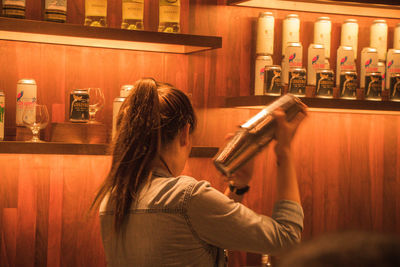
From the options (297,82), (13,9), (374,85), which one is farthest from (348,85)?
(13,9)

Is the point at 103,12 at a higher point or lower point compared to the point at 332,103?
higher

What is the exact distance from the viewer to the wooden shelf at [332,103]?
1.85 meters

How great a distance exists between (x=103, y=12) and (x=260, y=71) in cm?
61

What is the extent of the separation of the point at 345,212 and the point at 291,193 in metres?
1.20

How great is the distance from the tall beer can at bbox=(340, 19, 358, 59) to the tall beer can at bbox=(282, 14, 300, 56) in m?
0.19

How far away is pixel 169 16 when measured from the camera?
1.88 metres

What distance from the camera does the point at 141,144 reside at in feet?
3.75

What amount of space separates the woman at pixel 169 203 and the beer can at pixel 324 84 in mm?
771

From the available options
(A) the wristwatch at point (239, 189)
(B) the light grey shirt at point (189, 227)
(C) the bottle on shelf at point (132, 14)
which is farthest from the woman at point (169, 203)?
(C) the bottle on shelf at point (132, 14)

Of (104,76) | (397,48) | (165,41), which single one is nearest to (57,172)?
(104,76)

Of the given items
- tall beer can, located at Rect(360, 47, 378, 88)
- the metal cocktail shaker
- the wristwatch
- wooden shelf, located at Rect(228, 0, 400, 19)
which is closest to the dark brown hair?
the metal cocktail shaker

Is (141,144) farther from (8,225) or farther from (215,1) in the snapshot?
(215,1)

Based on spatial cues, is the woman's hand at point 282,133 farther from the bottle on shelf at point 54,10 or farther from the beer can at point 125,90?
the bottle on shelf at point 54,10

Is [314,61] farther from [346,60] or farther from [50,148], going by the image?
[50,148]
